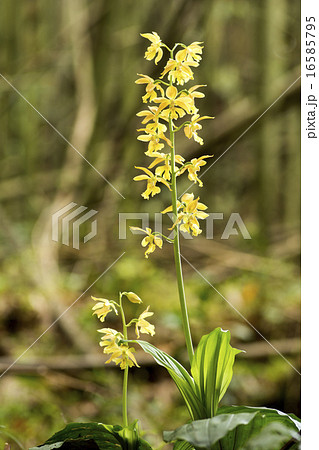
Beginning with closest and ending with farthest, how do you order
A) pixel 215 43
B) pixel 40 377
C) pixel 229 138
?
pixel 40 377, pixel 229 138, pixel 215 43

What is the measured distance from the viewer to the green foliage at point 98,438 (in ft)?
2.31

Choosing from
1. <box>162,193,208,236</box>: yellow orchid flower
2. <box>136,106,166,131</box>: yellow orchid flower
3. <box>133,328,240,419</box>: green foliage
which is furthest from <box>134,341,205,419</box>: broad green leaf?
<box>136,106,166,131</box>: yellow orchid flower

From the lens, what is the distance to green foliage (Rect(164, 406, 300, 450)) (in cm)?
57

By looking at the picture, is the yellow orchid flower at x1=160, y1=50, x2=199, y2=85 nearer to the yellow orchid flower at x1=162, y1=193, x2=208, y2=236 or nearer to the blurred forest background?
the yellow orchid flower at x1=162, y1=193, x2=208, y2=236

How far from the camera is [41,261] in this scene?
7.41ft

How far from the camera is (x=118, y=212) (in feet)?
8.11

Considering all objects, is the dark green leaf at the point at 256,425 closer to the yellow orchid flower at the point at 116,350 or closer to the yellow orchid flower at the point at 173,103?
the yellow orchid flower at the point at 116,350

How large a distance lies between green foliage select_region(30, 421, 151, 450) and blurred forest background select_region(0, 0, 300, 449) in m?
0.39

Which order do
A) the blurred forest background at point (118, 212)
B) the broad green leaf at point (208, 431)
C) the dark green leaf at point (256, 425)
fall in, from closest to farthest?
the broad green leaf at point (208, 431), the dark green leaf at point (256, 425), the blurred forest background at point (118, 212)

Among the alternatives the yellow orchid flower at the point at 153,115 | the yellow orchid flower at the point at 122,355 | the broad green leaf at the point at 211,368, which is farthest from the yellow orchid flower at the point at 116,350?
the yellow orchid flower at the point at 153,115

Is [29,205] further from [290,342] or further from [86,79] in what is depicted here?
[290,342]
